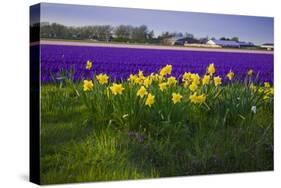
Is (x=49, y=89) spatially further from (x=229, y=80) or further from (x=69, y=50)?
(x=229, y=80)

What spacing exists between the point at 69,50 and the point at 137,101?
99 centimetres

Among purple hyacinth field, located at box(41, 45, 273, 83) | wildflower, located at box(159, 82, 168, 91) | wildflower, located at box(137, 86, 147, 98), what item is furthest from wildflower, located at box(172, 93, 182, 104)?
wildflower, located at box(137, 86, 147, 98)

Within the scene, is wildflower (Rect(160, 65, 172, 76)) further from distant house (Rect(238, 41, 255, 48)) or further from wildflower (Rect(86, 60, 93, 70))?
distant house (Rect(238, 41, 255, 48))

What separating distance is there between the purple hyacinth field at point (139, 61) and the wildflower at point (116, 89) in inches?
3.6

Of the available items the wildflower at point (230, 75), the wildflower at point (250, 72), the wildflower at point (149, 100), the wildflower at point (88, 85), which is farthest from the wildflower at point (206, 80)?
the wildflower at point (88, 85)

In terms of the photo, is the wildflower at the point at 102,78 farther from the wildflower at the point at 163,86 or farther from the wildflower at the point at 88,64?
the wildflower at the point at 163,86

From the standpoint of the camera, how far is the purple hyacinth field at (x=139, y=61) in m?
6.96

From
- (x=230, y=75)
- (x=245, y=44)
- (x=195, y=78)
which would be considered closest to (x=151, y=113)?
(x=195, y=78)

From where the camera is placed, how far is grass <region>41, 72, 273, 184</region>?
22.7 feet

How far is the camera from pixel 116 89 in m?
7.34

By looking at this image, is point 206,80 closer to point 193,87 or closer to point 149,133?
point 193,87

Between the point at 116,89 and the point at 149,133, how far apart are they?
2.06ft

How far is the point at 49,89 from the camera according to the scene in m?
6.91

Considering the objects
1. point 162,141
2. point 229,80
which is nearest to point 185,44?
point 229,80
